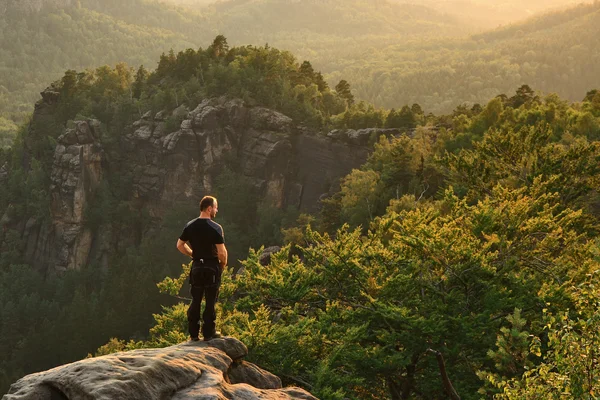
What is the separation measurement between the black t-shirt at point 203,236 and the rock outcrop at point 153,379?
6.58 ft

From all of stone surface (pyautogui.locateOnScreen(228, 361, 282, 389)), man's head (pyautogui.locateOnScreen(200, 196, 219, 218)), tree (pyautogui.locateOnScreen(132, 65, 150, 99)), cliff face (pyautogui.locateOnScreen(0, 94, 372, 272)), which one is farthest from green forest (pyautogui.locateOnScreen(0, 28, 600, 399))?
tree (pyautogui.locateOnScreen(132, 65, 150, 99))

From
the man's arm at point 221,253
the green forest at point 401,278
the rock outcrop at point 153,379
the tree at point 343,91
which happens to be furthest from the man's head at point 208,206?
the tree at point 343,91

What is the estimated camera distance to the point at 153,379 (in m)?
11.9

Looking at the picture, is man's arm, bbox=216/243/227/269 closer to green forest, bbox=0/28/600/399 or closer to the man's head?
the man's head

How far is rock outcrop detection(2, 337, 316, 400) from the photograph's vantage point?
36.6ft

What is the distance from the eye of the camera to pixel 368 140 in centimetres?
9369

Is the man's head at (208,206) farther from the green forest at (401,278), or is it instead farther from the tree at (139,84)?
the tree at (139,84)

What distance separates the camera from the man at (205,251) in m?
14.1

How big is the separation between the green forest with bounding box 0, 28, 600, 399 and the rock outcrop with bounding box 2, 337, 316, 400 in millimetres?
4846

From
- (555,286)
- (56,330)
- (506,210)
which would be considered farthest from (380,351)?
(56,330)

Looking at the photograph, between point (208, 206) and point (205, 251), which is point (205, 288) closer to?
point (205, 251)

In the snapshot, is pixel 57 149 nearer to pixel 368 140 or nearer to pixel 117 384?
pixel 368 140

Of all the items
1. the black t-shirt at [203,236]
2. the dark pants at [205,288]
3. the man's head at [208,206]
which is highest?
the man's head at [208,206]

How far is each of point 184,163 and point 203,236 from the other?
9385cm
